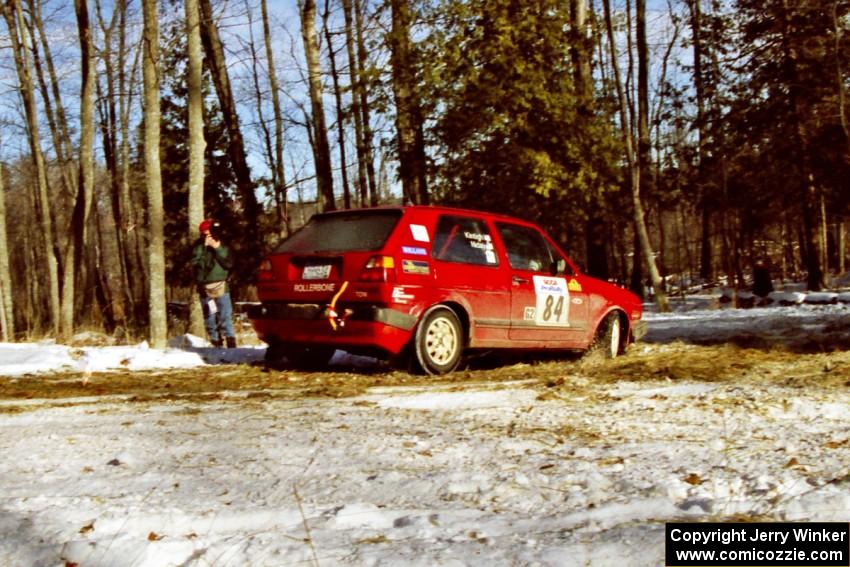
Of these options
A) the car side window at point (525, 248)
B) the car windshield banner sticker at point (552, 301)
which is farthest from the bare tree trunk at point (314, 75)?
the car windshield banner sticker at point (552, 301)

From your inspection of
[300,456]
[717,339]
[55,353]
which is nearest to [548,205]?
[717,339]

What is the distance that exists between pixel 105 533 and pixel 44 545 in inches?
7.6

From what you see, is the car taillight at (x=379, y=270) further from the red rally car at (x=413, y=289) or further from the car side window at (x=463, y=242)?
the car side window at (x=463, y=242)

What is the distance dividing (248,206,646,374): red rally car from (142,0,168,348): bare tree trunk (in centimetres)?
307

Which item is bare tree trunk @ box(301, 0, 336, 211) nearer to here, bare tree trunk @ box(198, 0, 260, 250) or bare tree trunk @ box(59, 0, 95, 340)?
bare tree trunk @ box(198, 0, 260, 250)

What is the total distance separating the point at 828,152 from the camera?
24.8 meters

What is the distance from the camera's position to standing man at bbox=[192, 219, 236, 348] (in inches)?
408

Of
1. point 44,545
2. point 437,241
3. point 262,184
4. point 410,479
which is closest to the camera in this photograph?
point 44,545

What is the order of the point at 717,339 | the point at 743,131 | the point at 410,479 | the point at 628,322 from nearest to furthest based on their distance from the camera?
1. the point at 410,479
2. the point at 628,322
3. the point at 717,339
4. the point at 743,131

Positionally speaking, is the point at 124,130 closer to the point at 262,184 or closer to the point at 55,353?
the point at 262,184

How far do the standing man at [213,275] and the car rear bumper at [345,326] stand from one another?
9.13 ft

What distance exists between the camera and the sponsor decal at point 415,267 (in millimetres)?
7311

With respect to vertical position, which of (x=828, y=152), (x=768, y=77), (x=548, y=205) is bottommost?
(x=548, y=205)

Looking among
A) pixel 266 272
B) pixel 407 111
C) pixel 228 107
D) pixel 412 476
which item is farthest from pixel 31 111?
pixel 412 476
